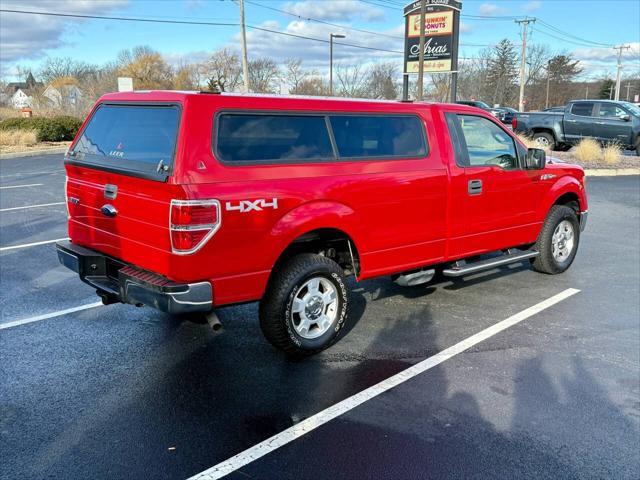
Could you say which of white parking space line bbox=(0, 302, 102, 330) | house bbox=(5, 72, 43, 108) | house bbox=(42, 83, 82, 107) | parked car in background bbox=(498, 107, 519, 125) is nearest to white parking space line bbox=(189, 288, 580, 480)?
white parking space line bbox=(0, 302, 102, 330)

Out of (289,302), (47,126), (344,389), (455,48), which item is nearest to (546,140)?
(455,48)

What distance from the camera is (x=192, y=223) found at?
370 cm

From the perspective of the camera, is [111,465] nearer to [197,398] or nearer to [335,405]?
[197,398]

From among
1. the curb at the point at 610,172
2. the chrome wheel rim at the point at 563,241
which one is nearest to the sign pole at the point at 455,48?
the curb at the point at 610,172

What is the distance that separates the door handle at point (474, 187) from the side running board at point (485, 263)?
722 mm

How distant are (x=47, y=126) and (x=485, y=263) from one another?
1079 inches

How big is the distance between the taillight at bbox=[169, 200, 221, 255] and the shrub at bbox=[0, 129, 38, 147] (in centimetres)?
2578

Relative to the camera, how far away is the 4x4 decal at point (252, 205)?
12.6 feet

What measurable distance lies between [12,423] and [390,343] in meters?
2.82

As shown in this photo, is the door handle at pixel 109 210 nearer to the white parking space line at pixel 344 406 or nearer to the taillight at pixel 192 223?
the taillight at pixel 192 223

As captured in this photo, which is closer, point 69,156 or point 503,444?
point 503,444

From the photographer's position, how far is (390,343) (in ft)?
15.8

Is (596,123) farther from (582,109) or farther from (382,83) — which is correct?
(382,83)

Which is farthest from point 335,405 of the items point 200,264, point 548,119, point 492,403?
point 548,119
